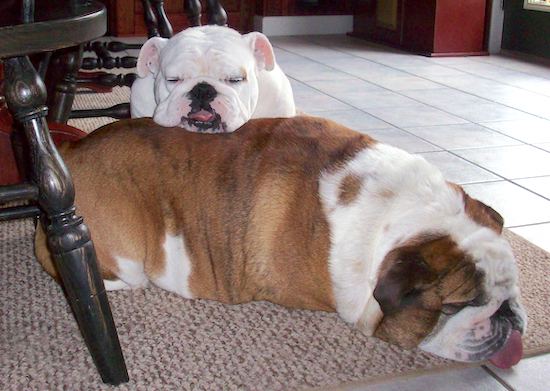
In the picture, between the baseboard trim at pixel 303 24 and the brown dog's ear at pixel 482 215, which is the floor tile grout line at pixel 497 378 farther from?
the baseboard trim at pixel 303 24

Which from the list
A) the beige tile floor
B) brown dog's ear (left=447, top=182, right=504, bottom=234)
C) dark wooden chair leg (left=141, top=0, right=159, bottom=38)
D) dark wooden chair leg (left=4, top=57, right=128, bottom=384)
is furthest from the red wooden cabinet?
dark wooden chair leg (left=4, top=57, right=128, bottom=384)

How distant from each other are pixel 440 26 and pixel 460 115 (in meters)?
1.73

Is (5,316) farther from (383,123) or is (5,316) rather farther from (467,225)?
(383,123)

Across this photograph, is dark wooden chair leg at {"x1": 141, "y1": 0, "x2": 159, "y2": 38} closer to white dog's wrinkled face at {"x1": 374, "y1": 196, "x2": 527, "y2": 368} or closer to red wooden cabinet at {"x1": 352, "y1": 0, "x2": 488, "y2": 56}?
white dog's wrinkled face at {"x1": 374, "y1": 196, "x2": 527, "y2": 368}

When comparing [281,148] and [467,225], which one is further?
[281,148]

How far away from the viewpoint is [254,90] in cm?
165

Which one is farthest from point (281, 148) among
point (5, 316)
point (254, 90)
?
point (5, 316)

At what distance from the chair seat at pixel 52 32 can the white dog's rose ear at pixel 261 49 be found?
56cm

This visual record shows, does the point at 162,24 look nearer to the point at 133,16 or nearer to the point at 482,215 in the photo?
the point at 482,215

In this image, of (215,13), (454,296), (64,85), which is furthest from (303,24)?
(454,296)

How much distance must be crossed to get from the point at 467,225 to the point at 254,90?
2.24 feet

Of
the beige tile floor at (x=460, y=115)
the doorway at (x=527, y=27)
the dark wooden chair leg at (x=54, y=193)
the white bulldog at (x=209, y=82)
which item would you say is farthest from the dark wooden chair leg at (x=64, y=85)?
the doorway at (x=527, y=27)

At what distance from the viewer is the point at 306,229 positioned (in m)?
1.23

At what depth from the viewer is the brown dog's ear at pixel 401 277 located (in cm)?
106
